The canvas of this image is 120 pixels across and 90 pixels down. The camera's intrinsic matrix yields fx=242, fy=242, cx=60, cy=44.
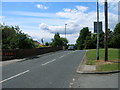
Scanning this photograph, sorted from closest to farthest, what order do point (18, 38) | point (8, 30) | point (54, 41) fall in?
point (18, 38) → point (8, 30) → point (54, 41)

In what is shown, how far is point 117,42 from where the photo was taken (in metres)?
86.7

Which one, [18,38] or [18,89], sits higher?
[18,38]

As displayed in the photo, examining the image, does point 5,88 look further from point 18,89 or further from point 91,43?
point 91,43

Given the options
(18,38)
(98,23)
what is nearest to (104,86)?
(98,23)

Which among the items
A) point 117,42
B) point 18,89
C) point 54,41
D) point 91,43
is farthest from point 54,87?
point 91,43

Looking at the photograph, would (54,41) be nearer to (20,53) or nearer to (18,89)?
(20,53)

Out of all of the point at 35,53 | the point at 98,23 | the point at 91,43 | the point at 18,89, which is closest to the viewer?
the point at 18,89

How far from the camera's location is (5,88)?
10.1m

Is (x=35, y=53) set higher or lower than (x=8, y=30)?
lower

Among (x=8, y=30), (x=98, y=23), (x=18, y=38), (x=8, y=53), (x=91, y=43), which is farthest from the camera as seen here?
(x=91, y=43)

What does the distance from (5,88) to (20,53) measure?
77.0 feet

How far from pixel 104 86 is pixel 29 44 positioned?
3048cm

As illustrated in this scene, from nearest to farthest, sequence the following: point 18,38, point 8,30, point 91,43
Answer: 1. point 18,38
2. point 8,30
3. point 91,43

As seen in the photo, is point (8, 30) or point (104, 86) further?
point (8, 30)
